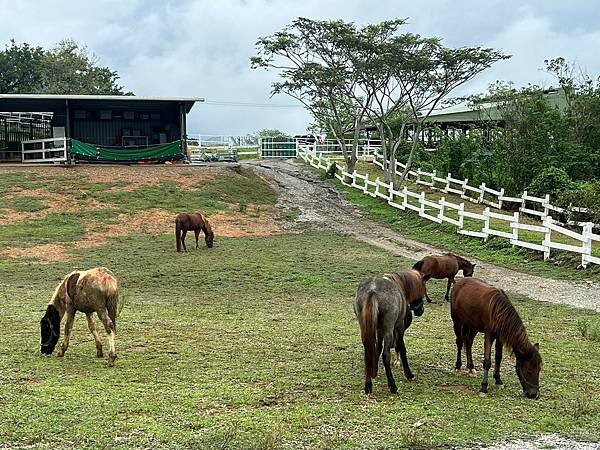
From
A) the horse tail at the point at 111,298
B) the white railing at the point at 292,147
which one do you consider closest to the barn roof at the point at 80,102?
the white railing at the point at 292,147

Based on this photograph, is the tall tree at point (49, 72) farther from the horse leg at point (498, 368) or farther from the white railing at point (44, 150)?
the horse leg at point (498, 368)

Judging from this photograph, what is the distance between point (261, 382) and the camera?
23.0 feet

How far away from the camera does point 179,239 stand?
1894 centimetres

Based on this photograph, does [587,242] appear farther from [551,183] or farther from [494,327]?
[494,327]

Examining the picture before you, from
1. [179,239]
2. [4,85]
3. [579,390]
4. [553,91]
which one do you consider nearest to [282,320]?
[579,390]

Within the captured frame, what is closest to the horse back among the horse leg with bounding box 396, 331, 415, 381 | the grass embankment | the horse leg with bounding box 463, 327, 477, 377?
the horse leg with bounding box 463, 327, 477, 377

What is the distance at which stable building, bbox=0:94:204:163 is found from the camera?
106ft

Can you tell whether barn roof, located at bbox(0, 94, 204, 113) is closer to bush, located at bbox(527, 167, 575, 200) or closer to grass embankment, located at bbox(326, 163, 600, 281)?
grass embankment, located at bbox(326, 163, 600, 281)

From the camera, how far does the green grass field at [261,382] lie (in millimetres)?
5508

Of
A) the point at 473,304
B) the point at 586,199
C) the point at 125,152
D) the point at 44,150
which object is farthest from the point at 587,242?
the point at 44,150

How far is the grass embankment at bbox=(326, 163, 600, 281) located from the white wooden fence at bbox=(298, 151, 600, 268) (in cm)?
19

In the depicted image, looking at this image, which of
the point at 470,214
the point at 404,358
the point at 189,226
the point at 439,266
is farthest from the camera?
the point at 470,214

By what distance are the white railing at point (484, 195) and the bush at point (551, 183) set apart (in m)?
0.33

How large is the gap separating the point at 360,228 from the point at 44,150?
16470 millimetres
